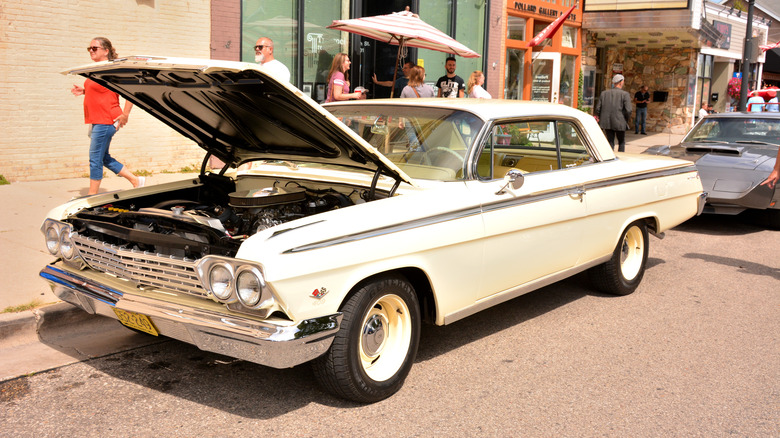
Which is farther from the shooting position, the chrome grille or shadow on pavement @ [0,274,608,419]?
shadow on pavement @ [0,274,608,419]

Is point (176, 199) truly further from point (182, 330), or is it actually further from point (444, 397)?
point (444, 397)

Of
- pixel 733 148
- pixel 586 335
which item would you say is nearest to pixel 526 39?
pixel 733 148

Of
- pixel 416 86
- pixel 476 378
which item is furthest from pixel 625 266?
pixel 416 86

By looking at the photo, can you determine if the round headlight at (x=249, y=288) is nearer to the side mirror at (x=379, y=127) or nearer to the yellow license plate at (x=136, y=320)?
the yellow license plate at (x=136, y=320)

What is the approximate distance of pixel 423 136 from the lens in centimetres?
480

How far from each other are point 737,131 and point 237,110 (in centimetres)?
808

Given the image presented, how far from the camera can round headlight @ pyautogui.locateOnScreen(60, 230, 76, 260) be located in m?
4.25

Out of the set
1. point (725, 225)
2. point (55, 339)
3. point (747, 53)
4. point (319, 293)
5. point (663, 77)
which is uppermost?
point (747, 53)

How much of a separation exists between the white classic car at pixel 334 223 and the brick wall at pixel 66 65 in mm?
5517

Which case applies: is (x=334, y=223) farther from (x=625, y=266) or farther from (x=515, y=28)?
(x=515, y=28)

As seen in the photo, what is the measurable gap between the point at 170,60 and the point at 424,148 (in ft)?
5.51

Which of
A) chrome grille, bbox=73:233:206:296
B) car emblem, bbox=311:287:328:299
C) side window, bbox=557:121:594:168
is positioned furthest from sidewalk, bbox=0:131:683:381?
side window, bbox=557:121:594:168

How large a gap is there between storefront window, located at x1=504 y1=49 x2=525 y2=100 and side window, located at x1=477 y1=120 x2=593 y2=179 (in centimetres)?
1338

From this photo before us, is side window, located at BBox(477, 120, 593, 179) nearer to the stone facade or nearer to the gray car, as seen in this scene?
the gray car
